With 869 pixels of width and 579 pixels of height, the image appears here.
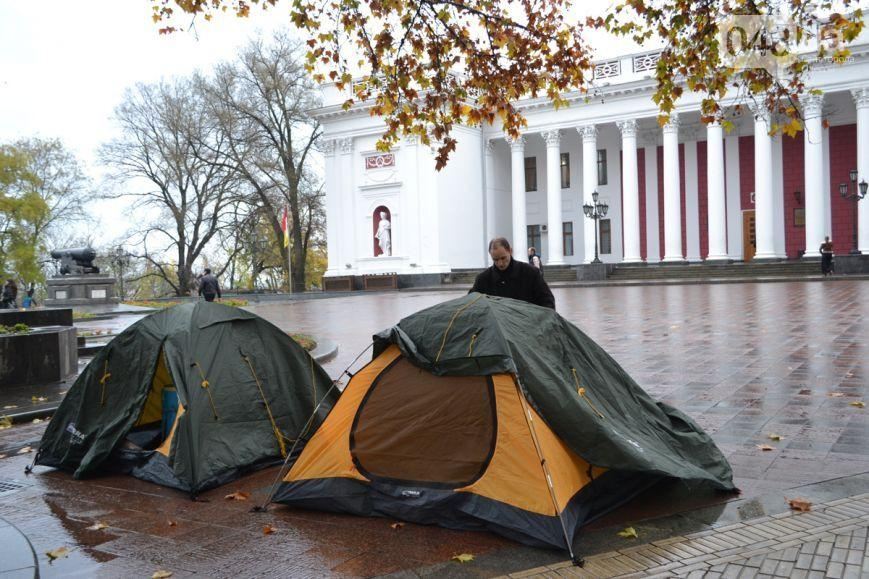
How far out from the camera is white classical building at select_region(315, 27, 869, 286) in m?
36.8

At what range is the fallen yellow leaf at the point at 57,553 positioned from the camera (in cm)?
423

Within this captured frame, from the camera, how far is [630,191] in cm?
3916

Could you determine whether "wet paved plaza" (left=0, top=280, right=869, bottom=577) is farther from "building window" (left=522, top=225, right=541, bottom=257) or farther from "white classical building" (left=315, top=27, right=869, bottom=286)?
"building window" (left=522, top=225, right=541, bottom=257)

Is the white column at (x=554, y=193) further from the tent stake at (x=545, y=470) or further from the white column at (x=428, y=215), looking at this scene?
the tent stake at (x=545, y=470)

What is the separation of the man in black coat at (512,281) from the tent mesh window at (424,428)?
1542mm

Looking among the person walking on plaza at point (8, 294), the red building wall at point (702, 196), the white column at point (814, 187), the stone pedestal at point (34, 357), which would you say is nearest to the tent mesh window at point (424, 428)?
the stone pedestal at point (34, 357)

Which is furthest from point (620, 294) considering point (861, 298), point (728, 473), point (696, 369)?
point (728, 473)

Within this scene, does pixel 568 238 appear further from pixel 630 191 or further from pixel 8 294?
pixel 8 294

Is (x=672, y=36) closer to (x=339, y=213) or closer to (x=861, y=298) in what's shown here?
(x=861, y=298)

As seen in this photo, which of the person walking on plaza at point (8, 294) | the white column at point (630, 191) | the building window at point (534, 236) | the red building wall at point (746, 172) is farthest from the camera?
the building window at point (534, 236)

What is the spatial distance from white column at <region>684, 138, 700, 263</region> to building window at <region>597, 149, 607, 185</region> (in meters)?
4.84

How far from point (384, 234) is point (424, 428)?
3777cm

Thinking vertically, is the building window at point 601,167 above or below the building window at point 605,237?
above

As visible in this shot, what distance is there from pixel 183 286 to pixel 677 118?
101ft
